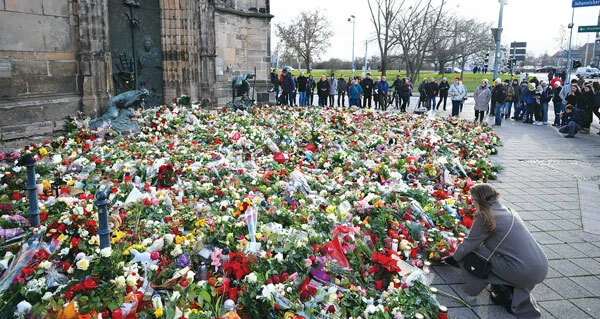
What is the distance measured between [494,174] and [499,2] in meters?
16.6

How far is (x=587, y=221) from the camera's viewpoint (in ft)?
20.6

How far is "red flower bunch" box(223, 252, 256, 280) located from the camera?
12.3 ft

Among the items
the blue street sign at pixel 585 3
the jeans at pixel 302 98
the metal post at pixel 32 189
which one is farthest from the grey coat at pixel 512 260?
the jeans at pixel 302 98

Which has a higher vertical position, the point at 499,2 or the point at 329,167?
the point at 499,2

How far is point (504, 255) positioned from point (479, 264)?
0.24m

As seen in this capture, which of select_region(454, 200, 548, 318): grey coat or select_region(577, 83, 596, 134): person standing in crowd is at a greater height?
select_region(577, 83, 596, 134): person standing in crowd

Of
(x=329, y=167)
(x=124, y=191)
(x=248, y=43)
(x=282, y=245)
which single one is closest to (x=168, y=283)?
(x=282, y=245)

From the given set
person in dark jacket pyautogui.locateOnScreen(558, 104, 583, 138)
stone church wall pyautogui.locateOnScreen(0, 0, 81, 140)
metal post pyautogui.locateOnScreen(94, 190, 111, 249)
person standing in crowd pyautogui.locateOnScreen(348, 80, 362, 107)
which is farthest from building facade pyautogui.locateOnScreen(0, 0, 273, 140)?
person in dark jacket pyautogui.locateOnScreen(558, 104, 583, 138)

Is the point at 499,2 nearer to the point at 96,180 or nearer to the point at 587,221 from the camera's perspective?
the point at 587,221

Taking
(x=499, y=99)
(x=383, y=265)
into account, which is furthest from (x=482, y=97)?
(x=383, y=265)

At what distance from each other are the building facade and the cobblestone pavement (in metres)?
8.68

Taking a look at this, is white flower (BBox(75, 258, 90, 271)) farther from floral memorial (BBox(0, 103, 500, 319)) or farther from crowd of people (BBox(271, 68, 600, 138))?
crowd of people (BBox(271, 68, 600, 138))

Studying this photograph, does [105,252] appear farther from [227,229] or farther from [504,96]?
[504,96]

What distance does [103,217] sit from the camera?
343 cm
